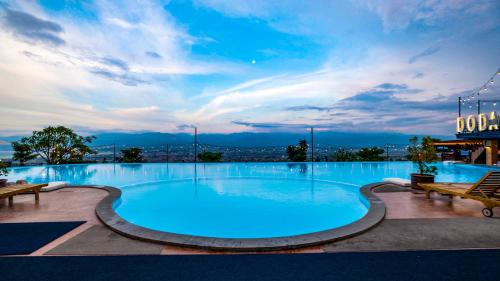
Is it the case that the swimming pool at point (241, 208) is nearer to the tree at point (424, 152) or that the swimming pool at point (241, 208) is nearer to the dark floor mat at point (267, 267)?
the tree at point (424, 152)

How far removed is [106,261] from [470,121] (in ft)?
71.3

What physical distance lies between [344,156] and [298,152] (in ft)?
11.0

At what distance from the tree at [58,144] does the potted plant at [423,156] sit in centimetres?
1780

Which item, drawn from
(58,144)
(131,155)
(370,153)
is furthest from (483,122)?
(58,144)

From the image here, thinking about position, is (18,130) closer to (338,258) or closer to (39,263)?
(39,263)

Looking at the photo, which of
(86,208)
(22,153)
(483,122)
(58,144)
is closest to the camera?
(86,208)

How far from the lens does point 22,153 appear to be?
46.0 feet

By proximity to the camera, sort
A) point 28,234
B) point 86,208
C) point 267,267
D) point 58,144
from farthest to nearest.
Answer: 1. point 58,144
2. point 86,208
3. point 28,234
4. point 267,267

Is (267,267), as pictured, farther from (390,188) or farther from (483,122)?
(483,122)

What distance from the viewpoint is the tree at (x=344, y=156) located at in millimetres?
17250

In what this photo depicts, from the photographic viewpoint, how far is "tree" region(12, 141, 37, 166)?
13797 millimetres

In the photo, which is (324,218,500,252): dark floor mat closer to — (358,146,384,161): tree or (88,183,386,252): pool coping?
(88,183,386,252): pool coping

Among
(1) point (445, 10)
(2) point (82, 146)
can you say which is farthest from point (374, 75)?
(2) point (82, 146)

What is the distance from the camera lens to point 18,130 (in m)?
16.3
